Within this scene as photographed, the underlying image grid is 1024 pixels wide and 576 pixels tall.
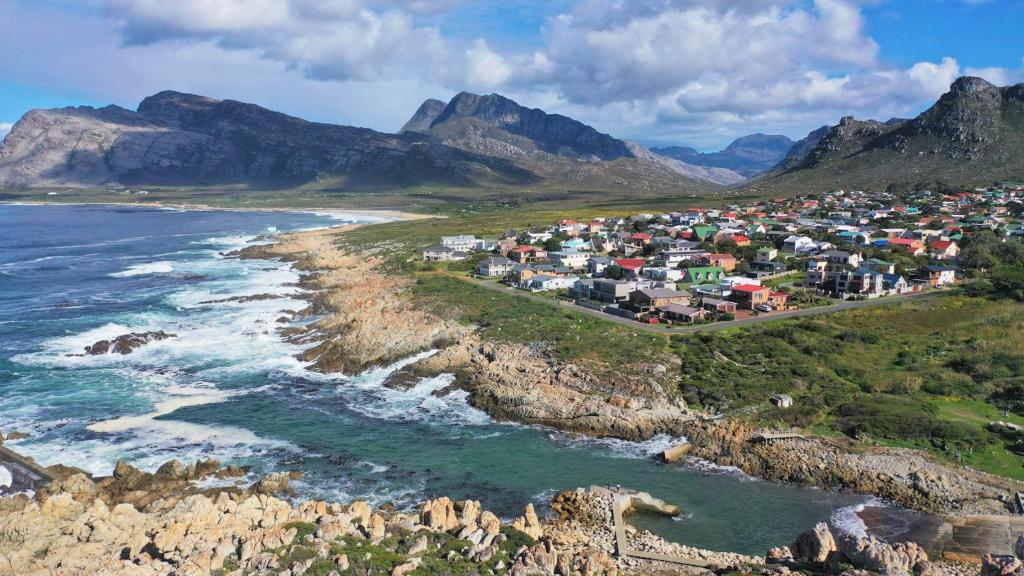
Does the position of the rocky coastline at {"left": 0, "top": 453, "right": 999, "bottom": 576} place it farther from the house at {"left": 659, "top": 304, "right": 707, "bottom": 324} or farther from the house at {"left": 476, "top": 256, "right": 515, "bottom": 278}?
the house at {"left": 476, "top": 256, "right": 515, "bottom": 278}

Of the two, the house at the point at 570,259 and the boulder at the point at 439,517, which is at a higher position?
the house at the point at 570,259

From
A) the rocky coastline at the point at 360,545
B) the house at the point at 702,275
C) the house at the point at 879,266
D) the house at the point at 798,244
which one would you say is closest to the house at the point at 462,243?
the house at the point at 702,275

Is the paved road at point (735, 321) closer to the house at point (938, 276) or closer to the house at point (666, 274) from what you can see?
the house at point (938, 276)

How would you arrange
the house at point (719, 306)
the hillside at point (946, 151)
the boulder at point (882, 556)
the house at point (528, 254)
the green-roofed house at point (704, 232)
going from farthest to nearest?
1. the hillside at point (946, 151)
2. the green-roofed house at point (704, 232)
3. the house at point (528, 254)
4. the house at point (719, 306)
5. the boulder at point (882, 556)

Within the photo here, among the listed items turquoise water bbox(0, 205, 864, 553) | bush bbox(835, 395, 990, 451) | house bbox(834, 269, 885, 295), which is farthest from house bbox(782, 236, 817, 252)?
turquoise water bbox(0, 205, 864, 553)

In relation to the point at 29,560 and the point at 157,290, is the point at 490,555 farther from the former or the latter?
the point at 157,290

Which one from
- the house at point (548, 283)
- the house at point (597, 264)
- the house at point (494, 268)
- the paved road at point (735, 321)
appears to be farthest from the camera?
the house at point (494, 268)

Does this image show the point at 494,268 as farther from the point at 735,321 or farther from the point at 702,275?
the point at 735,321
